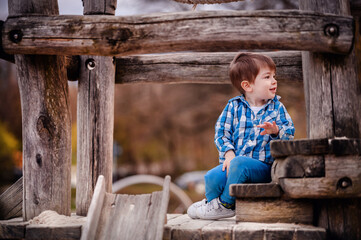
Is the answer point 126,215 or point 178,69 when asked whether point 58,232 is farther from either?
point 178,69

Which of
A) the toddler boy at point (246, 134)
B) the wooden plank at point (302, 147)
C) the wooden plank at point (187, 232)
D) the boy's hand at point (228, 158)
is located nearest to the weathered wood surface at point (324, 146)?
the wooden plank at point (302, 147)

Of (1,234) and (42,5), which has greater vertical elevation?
(42,5)

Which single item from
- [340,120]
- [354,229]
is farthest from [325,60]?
[354,229]

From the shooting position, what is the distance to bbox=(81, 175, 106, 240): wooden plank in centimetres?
268

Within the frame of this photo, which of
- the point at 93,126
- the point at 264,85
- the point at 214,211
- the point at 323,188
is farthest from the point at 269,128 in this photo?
the point at 93,126

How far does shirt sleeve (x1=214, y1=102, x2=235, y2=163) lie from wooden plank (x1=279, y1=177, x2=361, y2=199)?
72 centimetres

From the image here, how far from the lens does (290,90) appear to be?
8.27 metres

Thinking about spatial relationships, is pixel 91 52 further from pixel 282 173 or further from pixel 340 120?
pixel 340 120

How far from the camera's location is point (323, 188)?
2.58 metres

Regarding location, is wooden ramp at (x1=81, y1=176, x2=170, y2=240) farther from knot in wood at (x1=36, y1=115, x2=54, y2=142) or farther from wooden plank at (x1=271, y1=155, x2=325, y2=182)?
wooden plank at (x1=271, y1=155, x2=325, y2=182)

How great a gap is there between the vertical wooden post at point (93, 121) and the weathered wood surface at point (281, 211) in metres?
1.55

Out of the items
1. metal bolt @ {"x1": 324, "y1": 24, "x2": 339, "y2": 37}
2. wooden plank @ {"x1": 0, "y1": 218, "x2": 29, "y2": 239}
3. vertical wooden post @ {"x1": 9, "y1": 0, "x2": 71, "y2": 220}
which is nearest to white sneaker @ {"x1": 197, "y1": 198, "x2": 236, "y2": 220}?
vertical wooden post @ {"x1": 9, "y1": 0, "x2": 71, "y2": 220}

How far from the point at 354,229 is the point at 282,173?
584 millimetres

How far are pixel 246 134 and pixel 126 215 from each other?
1.06 meters
